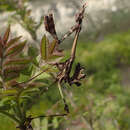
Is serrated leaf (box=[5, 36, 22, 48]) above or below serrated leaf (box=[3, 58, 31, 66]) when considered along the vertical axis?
above

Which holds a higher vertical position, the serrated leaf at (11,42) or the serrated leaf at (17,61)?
the serrated leaf at (11,42)

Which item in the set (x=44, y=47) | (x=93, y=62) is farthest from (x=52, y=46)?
(x=93, y=62)

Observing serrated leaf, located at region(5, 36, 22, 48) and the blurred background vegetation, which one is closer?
serrated leaf, located at region(5, 36, 22, 48)

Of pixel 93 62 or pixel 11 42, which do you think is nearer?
pixel 11 42

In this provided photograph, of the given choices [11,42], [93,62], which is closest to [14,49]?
[11,42]

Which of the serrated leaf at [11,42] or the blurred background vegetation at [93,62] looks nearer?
the serrated leaf at [11,42]

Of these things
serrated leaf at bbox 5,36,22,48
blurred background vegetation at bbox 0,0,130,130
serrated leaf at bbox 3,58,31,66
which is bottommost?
blurred background vegetation at bbox 0,0,130,130

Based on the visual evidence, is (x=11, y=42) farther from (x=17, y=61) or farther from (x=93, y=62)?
(x=93, y=62)

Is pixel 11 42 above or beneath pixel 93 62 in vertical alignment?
above

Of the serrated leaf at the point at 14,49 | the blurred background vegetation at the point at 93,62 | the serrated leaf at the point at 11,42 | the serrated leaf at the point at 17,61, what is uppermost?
the serrated leaf at the point at 11,42
